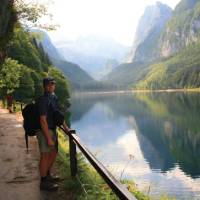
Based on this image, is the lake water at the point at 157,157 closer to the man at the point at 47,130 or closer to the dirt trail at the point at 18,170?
the dirt trail at the point at 18,170

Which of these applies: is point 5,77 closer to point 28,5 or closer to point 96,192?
point 28,5

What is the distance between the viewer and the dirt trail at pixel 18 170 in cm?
1294

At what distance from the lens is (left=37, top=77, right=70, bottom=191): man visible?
1192 centimetres

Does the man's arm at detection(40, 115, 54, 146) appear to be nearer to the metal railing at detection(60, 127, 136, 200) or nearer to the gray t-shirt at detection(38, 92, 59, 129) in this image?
the gray t-shirt at detection(38, 92, 59, 129)

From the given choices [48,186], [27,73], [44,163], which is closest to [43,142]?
[44,163]

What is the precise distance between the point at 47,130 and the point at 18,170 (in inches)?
212

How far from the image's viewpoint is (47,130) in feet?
39.3

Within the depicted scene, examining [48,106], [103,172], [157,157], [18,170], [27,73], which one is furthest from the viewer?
[27,73]

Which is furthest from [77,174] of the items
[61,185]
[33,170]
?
[33,170]

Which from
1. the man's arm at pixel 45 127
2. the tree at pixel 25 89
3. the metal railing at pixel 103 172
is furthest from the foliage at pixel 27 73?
the man's arm at pixel 45 127

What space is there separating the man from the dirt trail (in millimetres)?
656

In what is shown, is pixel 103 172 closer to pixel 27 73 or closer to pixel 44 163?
pixel 44 163

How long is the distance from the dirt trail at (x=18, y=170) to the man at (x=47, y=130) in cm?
66

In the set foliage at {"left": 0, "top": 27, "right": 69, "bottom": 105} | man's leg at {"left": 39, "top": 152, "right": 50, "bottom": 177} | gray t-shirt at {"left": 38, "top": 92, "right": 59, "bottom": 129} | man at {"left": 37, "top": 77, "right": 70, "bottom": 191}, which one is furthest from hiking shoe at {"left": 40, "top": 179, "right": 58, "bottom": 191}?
foliage at {"left": 0, "top": 27, "right": 69, "bottom": 105}
